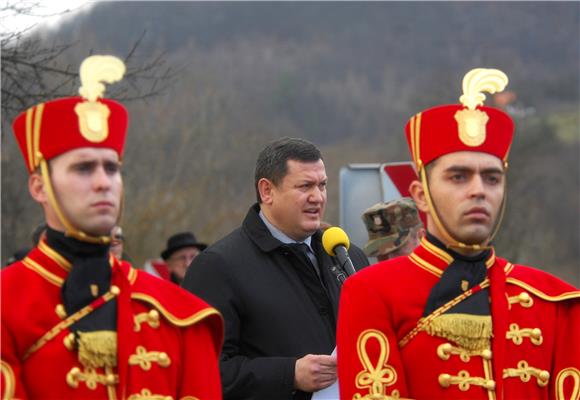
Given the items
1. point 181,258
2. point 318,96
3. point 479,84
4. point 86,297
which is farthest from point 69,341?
point 318,96

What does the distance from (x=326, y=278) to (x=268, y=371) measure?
0.73 m

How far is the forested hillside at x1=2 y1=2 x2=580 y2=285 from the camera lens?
35.6 meters

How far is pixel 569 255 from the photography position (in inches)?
1934

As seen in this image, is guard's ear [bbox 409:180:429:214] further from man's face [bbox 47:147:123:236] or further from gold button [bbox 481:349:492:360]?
man's face [bbox 47:147:123:236]

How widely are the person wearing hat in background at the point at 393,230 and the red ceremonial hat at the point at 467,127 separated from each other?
2.78 meters

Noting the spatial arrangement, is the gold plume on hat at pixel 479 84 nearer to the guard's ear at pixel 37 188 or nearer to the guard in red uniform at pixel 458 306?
the guard in red uniform at pixel 458 306

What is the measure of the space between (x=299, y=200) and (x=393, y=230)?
1573 millimetres

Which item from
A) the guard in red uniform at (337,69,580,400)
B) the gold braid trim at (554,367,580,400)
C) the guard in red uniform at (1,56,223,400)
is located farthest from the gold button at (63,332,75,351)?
the gold braid trim at (554,367,580,400)

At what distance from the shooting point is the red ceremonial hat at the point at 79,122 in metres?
5.95

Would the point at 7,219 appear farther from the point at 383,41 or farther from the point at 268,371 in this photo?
the point at 383,41

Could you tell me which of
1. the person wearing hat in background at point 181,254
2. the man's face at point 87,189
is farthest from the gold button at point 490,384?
the person wearing hat in background at point 181,254

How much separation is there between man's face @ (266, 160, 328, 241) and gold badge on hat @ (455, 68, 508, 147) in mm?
1660

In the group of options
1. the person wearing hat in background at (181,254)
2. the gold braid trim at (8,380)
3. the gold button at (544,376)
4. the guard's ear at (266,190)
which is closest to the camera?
the gold braid trim at (8,380)

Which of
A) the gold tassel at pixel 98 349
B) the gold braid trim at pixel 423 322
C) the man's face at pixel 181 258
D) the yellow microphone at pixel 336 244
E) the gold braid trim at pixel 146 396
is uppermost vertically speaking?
the man's face at pixel 181 258
